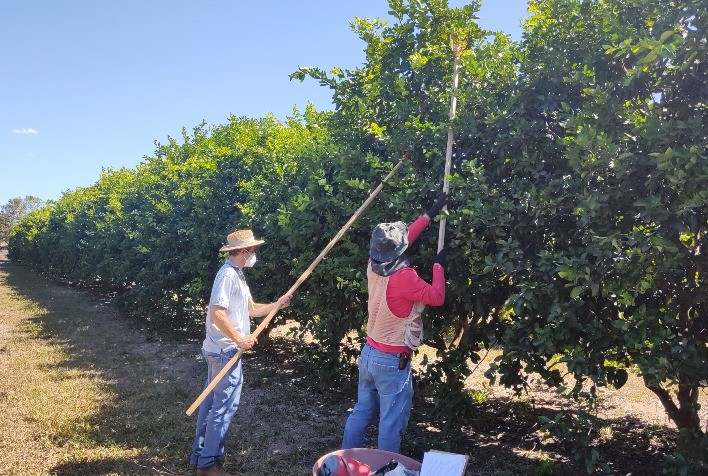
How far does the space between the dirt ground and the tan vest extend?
1.12 metres

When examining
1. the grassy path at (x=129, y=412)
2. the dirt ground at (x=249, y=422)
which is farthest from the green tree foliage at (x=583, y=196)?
the grassy path at (x=129, y=412)

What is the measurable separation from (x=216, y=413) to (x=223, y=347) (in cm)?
55

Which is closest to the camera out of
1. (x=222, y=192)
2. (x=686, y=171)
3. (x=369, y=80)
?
(x=686, y=171)

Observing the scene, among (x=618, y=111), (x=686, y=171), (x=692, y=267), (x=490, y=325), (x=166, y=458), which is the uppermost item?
(x=618, y=111)

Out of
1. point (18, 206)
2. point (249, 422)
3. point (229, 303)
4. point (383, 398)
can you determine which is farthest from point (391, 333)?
point (18, 206)

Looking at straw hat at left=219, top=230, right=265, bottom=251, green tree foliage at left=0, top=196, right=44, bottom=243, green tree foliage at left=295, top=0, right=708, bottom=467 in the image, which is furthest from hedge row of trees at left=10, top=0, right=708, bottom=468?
green tree foliage at left=0, top=196, right=44, bottom=243

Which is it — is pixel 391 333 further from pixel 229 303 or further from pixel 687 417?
pixel 687 417

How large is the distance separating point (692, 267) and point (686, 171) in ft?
2.68

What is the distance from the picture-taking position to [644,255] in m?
3.42

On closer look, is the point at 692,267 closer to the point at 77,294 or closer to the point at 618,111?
the point at 618,111

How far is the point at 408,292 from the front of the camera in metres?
4.13

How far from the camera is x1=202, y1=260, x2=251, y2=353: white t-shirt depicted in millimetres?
4703

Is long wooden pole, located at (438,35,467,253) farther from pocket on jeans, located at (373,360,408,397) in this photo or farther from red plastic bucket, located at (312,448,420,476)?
red plastic bucket, located at (312,448,420,476)

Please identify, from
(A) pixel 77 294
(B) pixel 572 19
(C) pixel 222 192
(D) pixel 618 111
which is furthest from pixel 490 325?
(A) pixel 77 294
